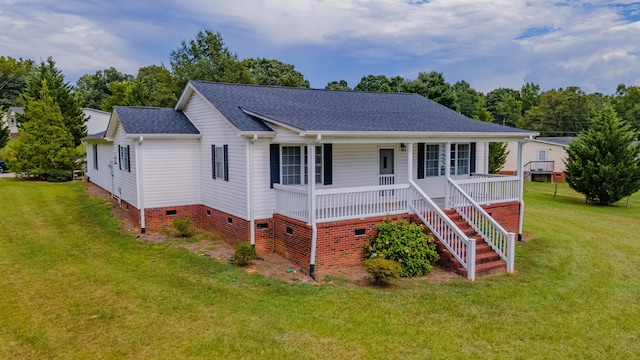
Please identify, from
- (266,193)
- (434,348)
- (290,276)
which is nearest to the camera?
(434,348)

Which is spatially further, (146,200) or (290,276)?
(146,200)

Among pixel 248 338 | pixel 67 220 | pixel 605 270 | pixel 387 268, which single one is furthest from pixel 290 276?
pixel 67 220

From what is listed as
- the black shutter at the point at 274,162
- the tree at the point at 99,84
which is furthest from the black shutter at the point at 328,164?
the tree at the point at 99,84

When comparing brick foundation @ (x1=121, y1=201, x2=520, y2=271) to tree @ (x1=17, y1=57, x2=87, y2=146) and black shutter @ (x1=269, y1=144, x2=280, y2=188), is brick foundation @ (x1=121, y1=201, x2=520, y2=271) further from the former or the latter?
tree @ (x1=17, y1=57, x2=87, y2=146)

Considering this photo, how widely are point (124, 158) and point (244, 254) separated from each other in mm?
7633

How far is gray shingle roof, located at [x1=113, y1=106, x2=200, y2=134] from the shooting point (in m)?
13.2

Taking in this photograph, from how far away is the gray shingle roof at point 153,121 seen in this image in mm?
13216

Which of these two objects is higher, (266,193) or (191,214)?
(266,193)

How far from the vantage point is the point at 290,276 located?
1002 cm

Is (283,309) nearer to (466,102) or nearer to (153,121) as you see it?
(153,121)

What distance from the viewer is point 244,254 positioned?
34.3 ft

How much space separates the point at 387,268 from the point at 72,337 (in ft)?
19.0

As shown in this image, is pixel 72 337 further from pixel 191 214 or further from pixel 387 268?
pixel 191 214

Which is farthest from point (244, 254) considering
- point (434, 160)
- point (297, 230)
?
point (434, 160)
